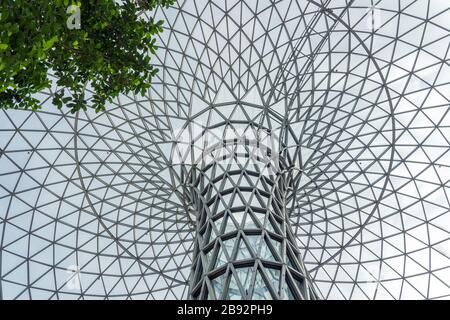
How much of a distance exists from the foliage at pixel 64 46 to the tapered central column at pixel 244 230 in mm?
11650

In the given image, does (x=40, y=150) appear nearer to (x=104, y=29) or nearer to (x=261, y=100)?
(x=261, y=100)

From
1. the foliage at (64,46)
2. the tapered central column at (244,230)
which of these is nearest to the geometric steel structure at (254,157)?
the tapered central column at (244,230)

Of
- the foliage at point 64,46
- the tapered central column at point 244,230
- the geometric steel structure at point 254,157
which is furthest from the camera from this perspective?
the geometric steel structure at point 254,157

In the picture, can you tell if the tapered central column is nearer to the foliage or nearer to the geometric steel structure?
the geometric steel structure

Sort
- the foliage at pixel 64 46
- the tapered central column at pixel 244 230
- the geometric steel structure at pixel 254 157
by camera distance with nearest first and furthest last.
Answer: the foliage at pixel 64 46 < the tapered central column at pixel 244 230 < the geometric steel structure at pixel 254 157

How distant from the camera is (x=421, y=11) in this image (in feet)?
90.9

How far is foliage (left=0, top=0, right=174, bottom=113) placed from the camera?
7777mm

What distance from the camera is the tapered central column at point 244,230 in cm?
1988

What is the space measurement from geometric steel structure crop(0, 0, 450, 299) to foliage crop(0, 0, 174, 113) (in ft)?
45.6

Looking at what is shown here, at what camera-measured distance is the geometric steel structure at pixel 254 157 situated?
2850 cm

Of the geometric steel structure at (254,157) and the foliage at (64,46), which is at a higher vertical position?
the geometric steel structure at (254,157)

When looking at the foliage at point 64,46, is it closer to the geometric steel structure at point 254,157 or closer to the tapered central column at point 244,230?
the tapered central column at point 244,230

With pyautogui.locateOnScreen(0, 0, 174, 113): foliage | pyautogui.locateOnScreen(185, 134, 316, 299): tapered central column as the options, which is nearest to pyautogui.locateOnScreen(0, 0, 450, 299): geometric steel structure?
pyautogui.locateOnScreen(185, 134, 316, 299): tapered central column

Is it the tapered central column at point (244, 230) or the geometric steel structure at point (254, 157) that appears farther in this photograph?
the geometric steel structure at point (254, 157)
